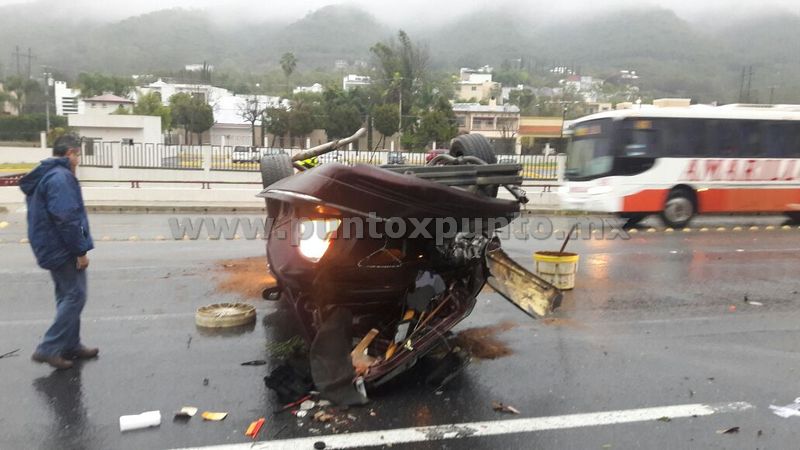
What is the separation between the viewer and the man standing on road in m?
4.46

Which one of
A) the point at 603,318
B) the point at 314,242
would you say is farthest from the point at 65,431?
the point at 603,318

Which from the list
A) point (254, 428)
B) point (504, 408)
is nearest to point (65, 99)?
point (254, 428)

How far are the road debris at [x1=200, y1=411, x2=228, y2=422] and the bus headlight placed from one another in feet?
42.6

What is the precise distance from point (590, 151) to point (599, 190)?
1.14 meters

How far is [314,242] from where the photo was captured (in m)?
3.99

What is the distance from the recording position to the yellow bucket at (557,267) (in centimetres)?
724

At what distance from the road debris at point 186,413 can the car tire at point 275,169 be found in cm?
231

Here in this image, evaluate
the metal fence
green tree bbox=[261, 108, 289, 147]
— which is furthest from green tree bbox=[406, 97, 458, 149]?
the metal fence

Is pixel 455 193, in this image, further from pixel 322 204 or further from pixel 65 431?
pixel 65 431

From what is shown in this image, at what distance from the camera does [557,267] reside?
7301 millimetres

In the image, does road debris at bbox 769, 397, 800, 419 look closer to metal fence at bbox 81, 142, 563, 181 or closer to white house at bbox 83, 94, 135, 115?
metal fence at bbox 81, 142, 563, 181

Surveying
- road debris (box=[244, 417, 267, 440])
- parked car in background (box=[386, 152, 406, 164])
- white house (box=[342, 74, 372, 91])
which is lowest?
road debris (box=[244, 417, 267, 440])

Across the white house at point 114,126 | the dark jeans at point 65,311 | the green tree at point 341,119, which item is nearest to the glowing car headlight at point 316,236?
the dark jeans at point 65,311

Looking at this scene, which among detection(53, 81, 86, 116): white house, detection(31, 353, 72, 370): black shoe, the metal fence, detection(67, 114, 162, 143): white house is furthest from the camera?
detection(53, 81, 86, 116): white house
